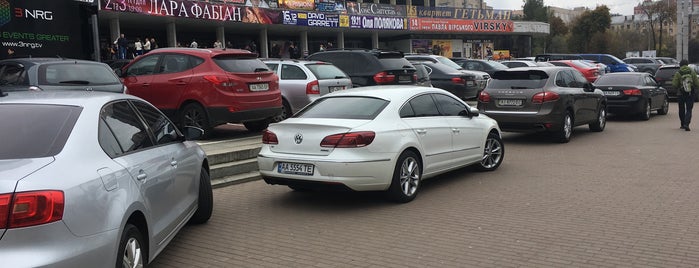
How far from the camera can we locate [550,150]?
11.4 meters

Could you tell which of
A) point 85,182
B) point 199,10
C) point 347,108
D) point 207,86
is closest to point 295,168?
point 347,108

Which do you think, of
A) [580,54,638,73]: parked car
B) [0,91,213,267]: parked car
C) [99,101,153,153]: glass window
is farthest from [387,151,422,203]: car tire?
[580,54,638,73]: parked car

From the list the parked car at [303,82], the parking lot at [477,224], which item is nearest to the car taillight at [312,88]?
the parked car at [303,82]

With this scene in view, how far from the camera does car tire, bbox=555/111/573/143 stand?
12023 millimetres

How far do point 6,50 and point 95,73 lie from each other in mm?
3573

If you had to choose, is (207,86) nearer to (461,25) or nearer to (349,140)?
(349,140)

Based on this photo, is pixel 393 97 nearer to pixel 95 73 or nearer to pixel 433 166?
pixel 433 166

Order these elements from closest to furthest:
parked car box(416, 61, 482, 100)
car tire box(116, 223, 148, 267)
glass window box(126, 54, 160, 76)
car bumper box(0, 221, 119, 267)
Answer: car bumper box(0, 221, 119, 267) → car tire box(116, 223, 148, 267) → glass window box(126, 54, 160, 76) → parked car box(416, 61, 482, 100)

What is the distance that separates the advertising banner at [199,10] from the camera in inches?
1107

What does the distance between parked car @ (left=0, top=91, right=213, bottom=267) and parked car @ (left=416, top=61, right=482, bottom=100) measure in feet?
45.3

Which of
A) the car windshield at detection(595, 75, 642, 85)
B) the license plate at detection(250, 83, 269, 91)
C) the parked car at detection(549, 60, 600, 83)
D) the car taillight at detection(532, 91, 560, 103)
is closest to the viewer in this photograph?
the license plate at detection(250, 83, 269, 91)

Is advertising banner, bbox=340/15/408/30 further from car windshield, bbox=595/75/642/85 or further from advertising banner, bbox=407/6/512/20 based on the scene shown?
car windshield, bbox=595/75/642/85

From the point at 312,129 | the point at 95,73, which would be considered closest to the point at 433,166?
the point at 312,129

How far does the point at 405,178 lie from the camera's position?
23.0 feet
